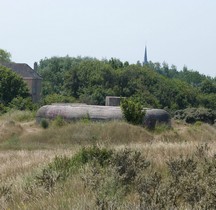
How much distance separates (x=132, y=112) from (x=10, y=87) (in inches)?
1499

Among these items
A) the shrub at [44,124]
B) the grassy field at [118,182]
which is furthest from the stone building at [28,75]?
the grassy field at [118,182]

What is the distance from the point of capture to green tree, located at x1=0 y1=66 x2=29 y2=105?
67.9 m

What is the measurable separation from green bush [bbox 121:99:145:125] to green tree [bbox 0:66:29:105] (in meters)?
36.2

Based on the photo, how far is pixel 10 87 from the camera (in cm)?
6862

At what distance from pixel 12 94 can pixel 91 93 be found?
36.0ft

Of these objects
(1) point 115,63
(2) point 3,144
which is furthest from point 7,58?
(2) point 3,144

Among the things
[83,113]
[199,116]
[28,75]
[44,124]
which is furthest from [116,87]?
[44,124]

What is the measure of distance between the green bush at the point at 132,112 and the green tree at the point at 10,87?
36.2m

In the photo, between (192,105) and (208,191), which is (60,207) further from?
(192,105)

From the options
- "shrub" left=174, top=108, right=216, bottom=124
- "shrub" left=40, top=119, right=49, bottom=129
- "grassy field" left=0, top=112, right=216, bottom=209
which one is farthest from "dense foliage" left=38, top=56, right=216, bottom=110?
"grassy field" left=0, top=112, right=216, bottom=209

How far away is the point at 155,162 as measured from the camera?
12.0m

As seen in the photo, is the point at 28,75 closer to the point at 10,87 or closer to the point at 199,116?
the point at 10,87

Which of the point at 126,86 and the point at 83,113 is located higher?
the point at 126,86

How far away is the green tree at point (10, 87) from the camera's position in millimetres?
67875
